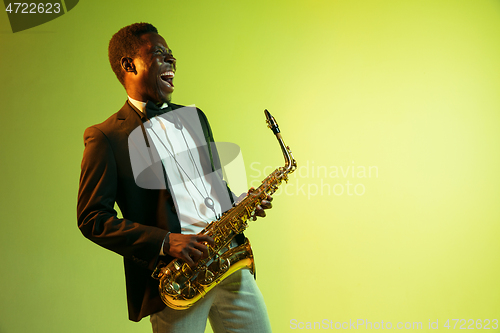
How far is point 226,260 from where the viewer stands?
170 cm

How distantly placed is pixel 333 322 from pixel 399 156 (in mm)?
1320

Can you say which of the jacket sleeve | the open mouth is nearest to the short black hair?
the open mouth

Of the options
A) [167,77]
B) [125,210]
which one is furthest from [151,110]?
[125,210]

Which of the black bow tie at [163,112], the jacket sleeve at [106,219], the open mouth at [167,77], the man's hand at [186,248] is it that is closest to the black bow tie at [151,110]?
the black bow tie at [163,112]

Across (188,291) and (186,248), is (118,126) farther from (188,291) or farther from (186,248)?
(188,291)

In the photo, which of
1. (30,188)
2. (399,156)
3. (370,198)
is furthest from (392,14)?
(30,188)

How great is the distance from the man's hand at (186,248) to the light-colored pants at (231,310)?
0.81 feet

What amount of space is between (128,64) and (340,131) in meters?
1.65

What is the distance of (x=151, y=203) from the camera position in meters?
1.65

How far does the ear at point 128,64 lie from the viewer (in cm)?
176

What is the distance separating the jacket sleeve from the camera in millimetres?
1494

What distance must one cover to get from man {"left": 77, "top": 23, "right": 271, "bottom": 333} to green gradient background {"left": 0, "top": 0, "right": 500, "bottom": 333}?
3.26 feet

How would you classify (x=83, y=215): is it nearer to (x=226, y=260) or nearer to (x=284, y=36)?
(x=226, y=260)

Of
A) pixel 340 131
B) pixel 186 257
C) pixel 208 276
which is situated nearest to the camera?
pixel 186 257
